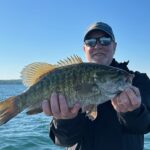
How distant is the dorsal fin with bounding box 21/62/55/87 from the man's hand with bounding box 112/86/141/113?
34.0 inches

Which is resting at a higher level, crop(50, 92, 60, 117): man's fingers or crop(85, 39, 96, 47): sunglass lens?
crop(85, 39, 96, 47): sunglass lens

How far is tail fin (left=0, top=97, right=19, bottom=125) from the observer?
15.0 ft

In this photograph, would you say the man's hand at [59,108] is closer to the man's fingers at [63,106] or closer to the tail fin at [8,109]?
the man's fingers at [63,106]

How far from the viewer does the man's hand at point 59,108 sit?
4363mm

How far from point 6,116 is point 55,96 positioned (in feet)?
2.17

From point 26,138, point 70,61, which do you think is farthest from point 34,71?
point 26,138

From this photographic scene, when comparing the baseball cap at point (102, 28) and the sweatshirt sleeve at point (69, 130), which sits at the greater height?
the baseball cap at point (102, 28)

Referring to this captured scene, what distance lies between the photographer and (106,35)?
5289 millimetres

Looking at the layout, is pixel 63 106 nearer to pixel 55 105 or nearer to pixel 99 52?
pixel 55 105

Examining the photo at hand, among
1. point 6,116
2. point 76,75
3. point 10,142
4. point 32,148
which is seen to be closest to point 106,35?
point 76,75

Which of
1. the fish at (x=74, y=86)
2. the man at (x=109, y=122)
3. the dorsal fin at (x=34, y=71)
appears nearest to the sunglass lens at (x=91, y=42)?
the man at (x=109, y=122)

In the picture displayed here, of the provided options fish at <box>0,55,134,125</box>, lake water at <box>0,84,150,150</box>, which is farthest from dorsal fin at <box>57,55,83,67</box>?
lake water at <box>0,84,150,150</box>

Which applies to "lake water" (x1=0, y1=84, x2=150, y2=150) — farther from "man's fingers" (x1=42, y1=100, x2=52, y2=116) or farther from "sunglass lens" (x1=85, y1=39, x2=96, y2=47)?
"man's fingers" (x1=42, y1=100, x2=52, y2=116)

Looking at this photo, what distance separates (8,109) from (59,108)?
1.98 ft
